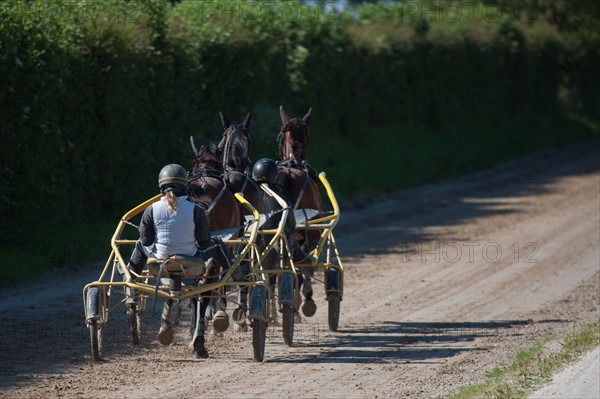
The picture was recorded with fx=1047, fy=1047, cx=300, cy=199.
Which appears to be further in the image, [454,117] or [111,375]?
[454,117]

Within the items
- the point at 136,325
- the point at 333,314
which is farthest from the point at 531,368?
the point at 136,325

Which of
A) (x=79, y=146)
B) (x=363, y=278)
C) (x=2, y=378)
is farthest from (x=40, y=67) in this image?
(x=2, y=378)

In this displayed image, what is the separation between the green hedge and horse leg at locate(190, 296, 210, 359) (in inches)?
200

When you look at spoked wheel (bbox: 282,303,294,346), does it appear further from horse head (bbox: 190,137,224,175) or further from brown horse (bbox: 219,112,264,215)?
horse head (bbox: 190,137,224,175)

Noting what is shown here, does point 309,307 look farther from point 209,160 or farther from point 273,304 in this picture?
point 209,160

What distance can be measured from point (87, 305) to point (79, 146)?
656cm

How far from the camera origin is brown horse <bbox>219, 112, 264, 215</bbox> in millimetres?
10289

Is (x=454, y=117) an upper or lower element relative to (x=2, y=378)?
upper

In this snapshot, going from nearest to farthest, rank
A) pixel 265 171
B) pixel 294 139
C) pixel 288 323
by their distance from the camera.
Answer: pixel 288 323 < pixel 265 171 < pixel 294 139

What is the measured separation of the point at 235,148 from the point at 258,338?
2.26 meters

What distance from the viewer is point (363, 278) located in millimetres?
14125

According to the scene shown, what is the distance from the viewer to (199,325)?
915 centimetres

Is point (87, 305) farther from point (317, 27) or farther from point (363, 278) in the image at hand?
point (317, 27)

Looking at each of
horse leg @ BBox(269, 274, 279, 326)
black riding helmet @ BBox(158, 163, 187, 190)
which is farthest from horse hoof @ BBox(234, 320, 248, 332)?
black riding helmet @ BBox(158, 163, 187, 190)
